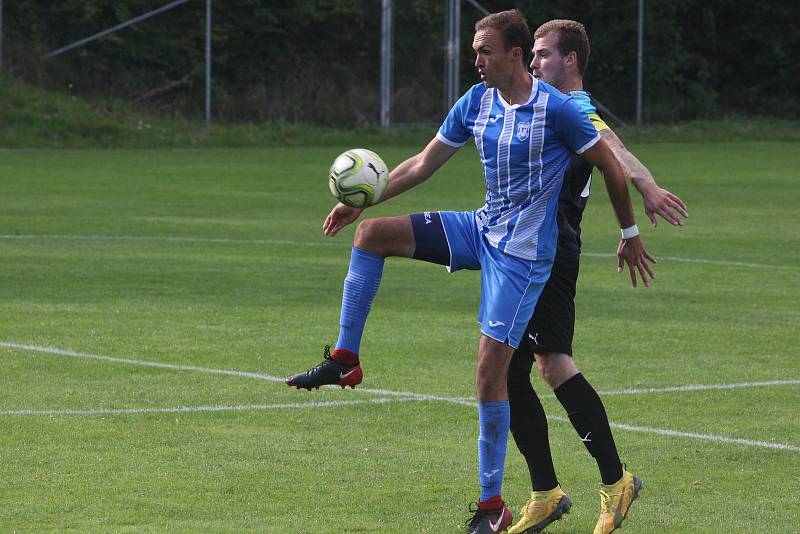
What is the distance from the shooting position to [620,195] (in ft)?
19.8

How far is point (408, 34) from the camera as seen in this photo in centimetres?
3709

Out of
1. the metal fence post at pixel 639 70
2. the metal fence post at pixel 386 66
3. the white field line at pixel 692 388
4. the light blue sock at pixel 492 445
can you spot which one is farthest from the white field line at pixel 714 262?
the metal fence post at pixel 639 70

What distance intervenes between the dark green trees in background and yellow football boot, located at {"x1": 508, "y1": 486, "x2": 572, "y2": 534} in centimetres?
2891

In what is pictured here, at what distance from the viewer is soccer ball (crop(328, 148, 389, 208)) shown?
21.1ft

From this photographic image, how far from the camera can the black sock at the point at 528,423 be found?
21.1ft

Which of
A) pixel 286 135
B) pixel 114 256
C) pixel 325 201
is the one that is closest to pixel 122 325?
pixel 114 256

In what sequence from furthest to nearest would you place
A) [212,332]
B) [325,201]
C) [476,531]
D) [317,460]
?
1. [325,201]
2. [212,332]
3. [317,460]
4. [476,531]

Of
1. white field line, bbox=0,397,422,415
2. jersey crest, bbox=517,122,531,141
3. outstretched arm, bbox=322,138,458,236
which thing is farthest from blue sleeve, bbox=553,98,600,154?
white field line, bbox=0,397,422,415

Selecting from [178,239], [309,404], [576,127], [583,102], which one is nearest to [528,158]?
[576,127]

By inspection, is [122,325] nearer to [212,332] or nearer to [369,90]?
[212,332]

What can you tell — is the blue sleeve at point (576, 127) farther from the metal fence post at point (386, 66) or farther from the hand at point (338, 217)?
the metal fence post at point (386, 66)

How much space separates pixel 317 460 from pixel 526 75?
90.4 inches

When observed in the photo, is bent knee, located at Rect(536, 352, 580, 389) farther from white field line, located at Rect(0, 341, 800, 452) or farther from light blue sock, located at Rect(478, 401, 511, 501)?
white field line, located at Rect(0, 341, 800, 452)

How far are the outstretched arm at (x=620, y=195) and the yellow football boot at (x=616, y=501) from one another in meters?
0.86
